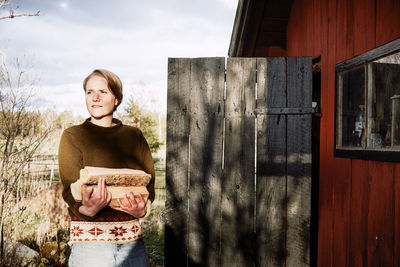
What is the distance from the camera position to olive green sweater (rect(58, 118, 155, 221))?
57.0 inches

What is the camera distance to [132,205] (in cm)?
142

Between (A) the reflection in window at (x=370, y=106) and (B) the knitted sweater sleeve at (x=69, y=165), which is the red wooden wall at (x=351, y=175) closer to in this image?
(A) the reflection in window at (x=370, y=106)

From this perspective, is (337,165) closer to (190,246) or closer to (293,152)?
(293,152)

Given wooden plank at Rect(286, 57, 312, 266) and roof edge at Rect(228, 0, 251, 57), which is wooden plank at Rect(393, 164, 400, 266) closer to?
wooden plank at Rect(286, 57, 312, 266)

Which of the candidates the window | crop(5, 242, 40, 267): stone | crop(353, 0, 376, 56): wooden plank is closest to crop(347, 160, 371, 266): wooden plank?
the window

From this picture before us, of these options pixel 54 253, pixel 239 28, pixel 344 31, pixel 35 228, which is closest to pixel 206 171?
pixel 344 31

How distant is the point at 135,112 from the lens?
9.28 m

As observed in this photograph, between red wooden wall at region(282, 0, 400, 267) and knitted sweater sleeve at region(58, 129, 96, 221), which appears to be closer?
knitted sweater sleeve at region(58, 129, 96, 221)

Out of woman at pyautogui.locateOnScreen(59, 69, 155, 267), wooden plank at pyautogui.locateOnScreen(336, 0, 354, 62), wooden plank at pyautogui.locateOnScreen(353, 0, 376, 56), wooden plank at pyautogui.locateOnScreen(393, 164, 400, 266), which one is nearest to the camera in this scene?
woman at pyautogui.locateOnScreen(59, 69, 155, 267)

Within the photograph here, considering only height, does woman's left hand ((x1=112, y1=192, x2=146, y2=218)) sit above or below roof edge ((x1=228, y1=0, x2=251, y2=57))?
below

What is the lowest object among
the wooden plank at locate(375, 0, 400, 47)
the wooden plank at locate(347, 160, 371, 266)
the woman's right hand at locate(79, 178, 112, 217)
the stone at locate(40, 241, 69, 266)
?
the stone at locate(40, 241, 69, 266)

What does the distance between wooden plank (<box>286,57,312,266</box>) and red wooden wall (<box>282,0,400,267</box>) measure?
409 millimetres

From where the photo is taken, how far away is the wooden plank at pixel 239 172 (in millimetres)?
2287

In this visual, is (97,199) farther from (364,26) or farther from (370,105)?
(364,26)
